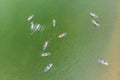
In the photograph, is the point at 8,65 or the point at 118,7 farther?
the point at 118,7

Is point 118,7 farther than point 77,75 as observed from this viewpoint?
Yes

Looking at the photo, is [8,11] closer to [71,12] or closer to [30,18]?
[30,18]

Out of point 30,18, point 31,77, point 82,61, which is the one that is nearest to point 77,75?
point 82,61

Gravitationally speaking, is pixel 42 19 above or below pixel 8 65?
above

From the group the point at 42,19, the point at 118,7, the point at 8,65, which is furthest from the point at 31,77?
the point at 118,7

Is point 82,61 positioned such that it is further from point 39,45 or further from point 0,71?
point 0,71

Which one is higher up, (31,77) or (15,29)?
(15,29)
